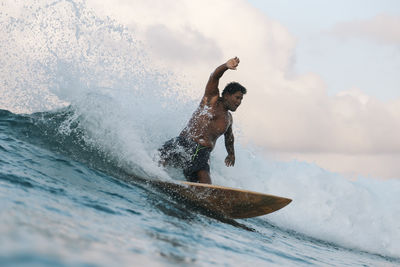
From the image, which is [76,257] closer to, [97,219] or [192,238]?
[97,219]

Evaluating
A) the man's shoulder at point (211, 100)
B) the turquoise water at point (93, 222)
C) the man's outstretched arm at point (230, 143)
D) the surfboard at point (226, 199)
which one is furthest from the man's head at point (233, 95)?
the turquoise water at point (93, 222)

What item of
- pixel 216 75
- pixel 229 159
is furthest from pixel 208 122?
pixel 229 159

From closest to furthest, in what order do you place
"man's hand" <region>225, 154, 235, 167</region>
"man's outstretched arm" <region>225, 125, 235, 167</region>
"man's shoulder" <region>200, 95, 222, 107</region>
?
"man's shoulder" <region>200, 95, 222, 107</region> → "man's outstretched arm" <region>225, 125, 235, 167</region> → "man's hand" <region>225, 154, 235, 167</region>

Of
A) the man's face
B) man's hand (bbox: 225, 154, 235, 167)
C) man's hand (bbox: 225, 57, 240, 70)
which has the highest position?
man's hand (bbox: 225, 57, 240, 70)

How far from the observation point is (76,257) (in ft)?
7.26

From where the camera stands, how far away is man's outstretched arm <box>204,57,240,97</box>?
17.7ft

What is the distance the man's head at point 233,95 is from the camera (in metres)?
5.95

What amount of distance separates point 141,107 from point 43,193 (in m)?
4.74

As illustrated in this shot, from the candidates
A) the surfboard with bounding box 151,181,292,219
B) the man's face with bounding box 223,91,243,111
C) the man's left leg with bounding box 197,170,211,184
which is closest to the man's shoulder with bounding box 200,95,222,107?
the man's face with bounding box 223,91,243,111

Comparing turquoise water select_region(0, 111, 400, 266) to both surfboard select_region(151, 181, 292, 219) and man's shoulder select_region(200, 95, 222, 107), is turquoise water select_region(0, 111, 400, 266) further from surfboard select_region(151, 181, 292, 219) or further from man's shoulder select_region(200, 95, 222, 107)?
man's shoulder select_region(200, 95, 222, 107)

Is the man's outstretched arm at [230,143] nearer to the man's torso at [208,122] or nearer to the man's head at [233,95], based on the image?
the man's torso at [208,122]

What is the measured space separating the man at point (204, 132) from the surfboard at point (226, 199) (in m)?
0.44

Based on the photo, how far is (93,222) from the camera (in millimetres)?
3293

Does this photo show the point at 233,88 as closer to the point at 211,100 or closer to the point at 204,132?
the point at 211,100
